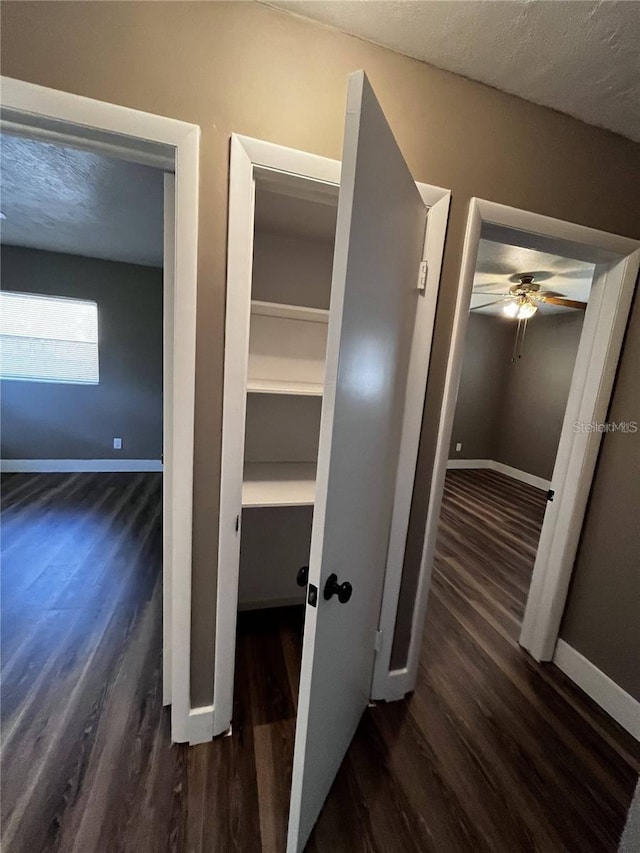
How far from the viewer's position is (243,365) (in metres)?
1.13

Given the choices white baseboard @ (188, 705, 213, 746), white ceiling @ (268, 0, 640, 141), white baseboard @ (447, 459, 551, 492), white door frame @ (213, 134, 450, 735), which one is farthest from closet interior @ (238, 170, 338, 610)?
white baseboard @ (447, 459, 551, 492)

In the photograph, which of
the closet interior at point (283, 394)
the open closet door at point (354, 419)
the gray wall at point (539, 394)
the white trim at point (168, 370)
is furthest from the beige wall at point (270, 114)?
the gray wall at point (539, 394)

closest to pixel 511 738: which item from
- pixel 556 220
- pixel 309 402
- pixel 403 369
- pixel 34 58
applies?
pixel 403 369

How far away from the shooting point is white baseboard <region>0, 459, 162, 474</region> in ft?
13.2

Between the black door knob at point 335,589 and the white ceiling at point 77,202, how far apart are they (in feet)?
5.81

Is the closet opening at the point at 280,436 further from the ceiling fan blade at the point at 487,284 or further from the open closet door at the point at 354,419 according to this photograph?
the ceiling fan blade at the point at 487,284

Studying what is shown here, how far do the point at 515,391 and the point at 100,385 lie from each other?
6.08 meters

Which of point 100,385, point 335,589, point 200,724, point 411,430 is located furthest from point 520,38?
point 100,385

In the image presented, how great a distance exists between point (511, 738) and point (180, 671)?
55.0 inches

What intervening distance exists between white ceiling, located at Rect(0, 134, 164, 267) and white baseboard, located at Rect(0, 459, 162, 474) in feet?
7.87

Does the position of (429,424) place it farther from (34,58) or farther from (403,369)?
→ (34,58)

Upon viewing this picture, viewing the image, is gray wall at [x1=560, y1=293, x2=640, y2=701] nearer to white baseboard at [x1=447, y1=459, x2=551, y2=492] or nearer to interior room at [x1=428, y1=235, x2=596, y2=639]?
interior room at [x1=428, y1=235, x2=596, y2=639]

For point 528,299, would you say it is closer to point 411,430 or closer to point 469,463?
point 411,430

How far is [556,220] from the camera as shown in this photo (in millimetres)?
1366
